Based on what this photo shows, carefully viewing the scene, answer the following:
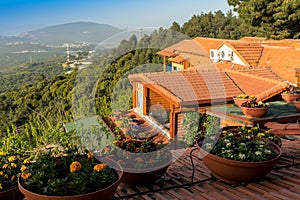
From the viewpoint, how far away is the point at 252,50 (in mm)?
10656

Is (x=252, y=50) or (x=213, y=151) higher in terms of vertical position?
(x=252, y=50)

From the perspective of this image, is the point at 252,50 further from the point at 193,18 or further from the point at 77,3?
the point at 193,18

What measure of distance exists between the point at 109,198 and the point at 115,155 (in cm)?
63

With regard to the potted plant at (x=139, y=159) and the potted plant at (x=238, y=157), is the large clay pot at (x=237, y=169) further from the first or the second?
the potted plant at (x=139, y=159)

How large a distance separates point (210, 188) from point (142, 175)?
47 centimetres

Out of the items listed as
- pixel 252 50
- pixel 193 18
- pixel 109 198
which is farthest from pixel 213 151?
pixel 193 18

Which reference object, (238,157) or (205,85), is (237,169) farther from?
(205,85)

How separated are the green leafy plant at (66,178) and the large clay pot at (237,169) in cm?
72

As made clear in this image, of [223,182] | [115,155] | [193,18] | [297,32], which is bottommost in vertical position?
[223,182]

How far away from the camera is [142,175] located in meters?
2.00

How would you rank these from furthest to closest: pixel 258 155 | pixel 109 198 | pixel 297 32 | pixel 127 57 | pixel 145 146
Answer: pixel 297 32, pixel 127 57, pixel 145 146, pixel 258 155, pixel 109 198

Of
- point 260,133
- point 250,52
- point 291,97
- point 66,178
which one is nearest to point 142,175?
point 66,178

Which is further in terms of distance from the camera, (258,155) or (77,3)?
(77,3)

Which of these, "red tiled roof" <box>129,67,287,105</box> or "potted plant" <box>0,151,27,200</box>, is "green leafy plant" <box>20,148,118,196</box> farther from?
"red tiled roof" <box>129,67,287,105</box>
